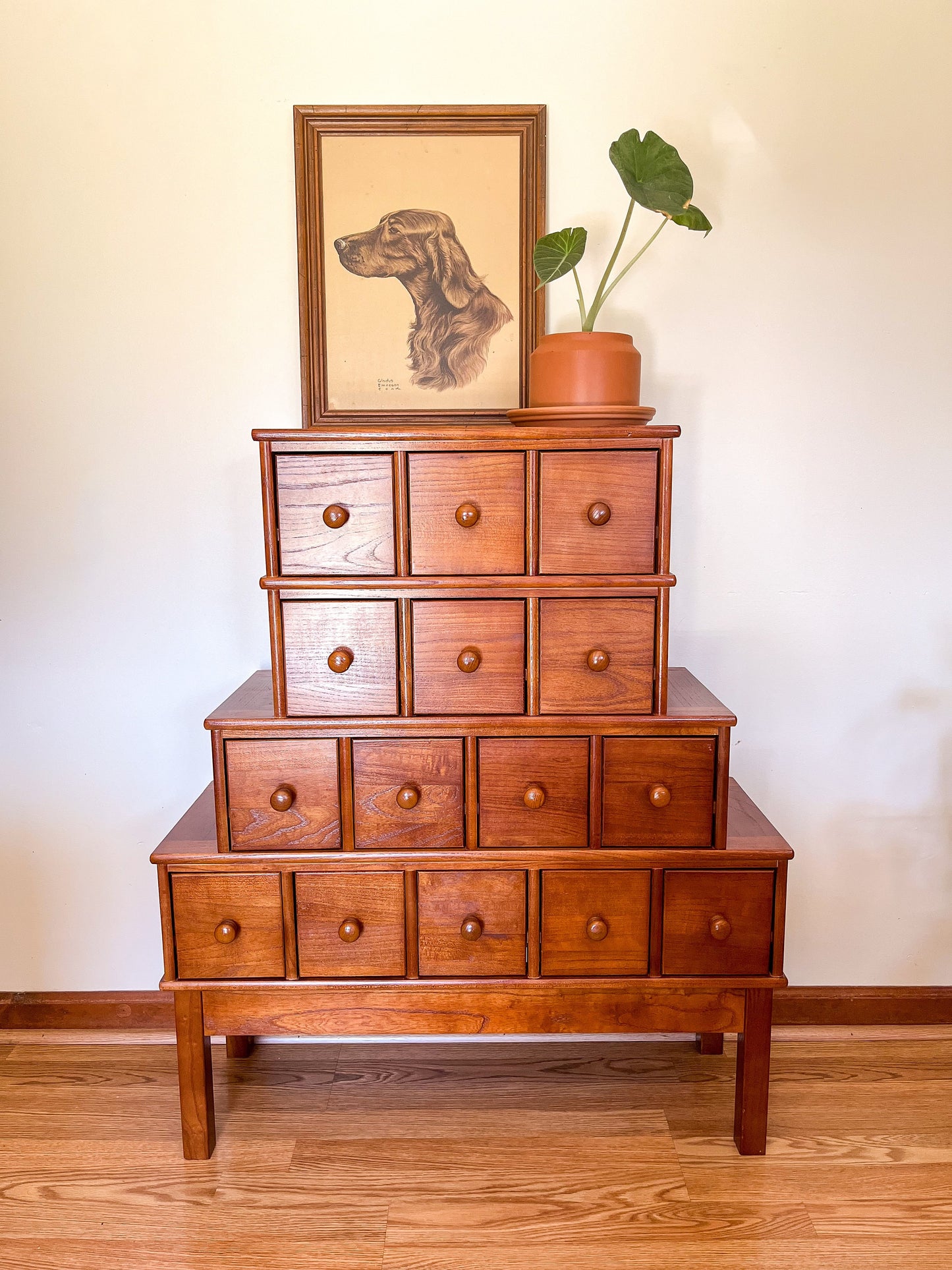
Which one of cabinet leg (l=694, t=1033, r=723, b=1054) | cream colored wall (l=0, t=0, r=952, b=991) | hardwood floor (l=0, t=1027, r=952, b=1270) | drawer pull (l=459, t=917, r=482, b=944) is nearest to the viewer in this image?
hardwood floor (l=0, t=1027, r=952, b=1270)

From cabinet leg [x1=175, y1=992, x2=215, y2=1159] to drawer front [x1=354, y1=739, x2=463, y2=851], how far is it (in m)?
0.44

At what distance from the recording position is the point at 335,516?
4.87ft

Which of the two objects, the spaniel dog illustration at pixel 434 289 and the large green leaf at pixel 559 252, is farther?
the spaniel dog illustration at pixel 434 289

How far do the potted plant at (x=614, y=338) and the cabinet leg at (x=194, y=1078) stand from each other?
50.4 inches

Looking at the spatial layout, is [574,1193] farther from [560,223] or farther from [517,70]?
[517,70]

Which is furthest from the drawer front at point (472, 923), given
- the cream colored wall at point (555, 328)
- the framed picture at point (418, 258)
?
the framed picture at point (418, 258)

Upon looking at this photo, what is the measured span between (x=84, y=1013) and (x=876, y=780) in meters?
1.94

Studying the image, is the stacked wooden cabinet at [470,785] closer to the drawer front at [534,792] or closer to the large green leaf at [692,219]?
the drawer front at [534,792]

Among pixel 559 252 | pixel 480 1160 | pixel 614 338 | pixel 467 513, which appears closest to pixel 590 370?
pixel 614 338

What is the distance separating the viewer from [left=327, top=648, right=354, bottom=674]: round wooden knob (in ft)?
5.03

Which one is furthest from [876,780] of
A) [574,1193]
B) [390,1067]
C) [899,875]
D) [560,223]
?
[560,223]

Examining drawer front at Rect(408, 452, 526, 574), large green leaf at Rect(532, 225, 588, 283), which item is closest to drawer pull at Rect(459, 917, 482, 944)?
drawer front at Rect(408, 452, 526, 574)

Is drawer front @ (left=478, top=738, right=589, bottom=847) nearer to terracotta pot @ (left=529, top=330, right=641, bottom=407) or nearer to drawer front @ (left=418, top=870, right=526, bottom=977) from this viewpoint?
drawer front @ (left=418, top=870, right=526, bottom=977)

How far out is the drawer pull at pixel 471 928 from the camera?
159 cm
